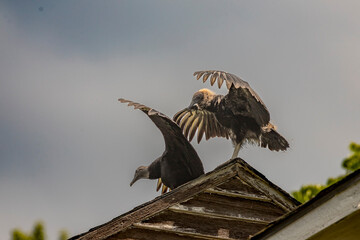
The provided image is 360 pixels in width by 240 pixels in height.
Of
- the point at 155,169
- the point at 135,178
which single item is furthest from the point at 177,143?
the point at 135,178

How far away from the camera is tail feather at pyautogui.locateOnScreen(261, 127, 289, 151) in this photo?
26.8ft

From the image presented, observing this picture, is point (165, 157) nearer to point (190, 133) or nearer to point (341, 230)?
point (190, 133)

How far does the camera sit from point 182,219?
422 centimetres

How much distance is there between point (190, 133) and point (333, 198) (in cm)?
584

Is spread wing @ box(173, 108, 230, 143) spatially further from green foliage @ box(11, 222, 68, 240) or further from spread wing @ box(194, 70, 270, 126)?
green foliage @ box(11, 222, 68, 240)

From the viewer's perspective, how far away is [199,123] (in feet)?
27.8

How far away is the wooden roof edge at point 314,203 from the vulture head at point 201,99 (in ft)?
18.0

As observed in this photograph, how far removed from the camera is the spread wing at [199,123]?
27.4ft

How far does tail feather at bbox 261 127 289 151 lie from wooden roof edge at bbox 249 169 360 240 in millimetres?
5488

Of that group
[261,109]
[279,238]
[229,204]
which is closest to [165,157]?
[229,204]

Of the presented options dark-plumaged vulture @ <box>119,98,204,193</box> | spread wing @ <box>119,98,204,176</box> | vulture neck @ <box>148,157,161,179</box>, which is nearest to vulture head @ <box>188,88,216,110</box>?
vulture neck @ <box>148,157,161,179</box>

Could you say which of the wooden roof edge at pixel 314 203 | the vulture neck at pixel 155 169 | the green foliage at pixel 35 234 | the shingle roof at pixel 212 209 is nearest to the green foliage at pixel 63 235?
the green foliage at pixel 35 234

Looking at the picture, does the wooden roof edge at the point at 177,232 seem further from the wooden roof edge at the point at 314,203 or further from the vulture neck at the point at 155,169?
the vulture neck at the point at 155,169

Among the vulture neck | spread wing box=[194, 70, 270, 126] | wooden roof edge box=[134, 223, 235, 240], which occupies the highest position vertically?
spread wing box=[194, 70, 270, 126]
